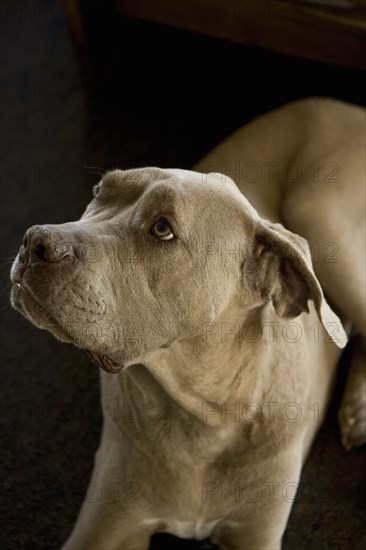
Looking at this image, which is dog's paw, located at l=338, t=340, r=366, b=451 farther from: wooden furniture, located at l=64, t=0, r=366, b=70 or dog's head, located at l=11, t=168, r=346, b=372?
wooden furniture, located at l=64, t=0, r=366, b=70

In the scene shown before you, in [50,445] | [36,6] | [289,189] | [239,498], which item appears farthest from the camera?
[36,6]

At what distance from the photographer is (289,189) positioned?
2264 mm

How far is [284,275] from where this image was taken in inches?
64.5

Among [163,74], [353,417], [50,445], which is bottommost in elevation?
[50,445]

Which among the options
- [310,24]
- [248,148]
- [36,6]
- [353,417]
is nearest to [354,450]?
[353,417]

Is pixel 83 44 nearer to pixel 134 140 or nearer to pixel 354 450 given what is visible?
pixel 134 140

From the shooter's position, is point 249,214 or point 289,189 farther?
point 289,189

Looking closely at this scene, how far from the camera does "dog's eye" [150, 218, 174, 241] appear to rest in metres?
1.52

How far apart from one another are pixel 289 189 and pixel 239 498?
0.89 m

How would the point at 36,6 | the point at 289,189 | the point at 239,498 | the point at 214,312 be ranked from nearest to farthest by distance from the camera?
the point at 214,312 < the point at 239,498 < the point at 289,189 < the point at 36,6

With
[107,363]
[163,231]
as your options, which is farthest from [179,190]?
[107,363]

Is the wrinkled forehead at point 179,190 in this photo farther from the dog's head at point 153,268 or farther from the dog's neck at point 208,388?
the dog's neck at point 208,388

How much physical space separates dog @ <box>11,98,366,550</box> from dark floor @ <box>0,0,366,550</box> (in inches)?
10.5

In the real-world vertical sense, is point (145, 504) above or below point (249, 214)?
below
